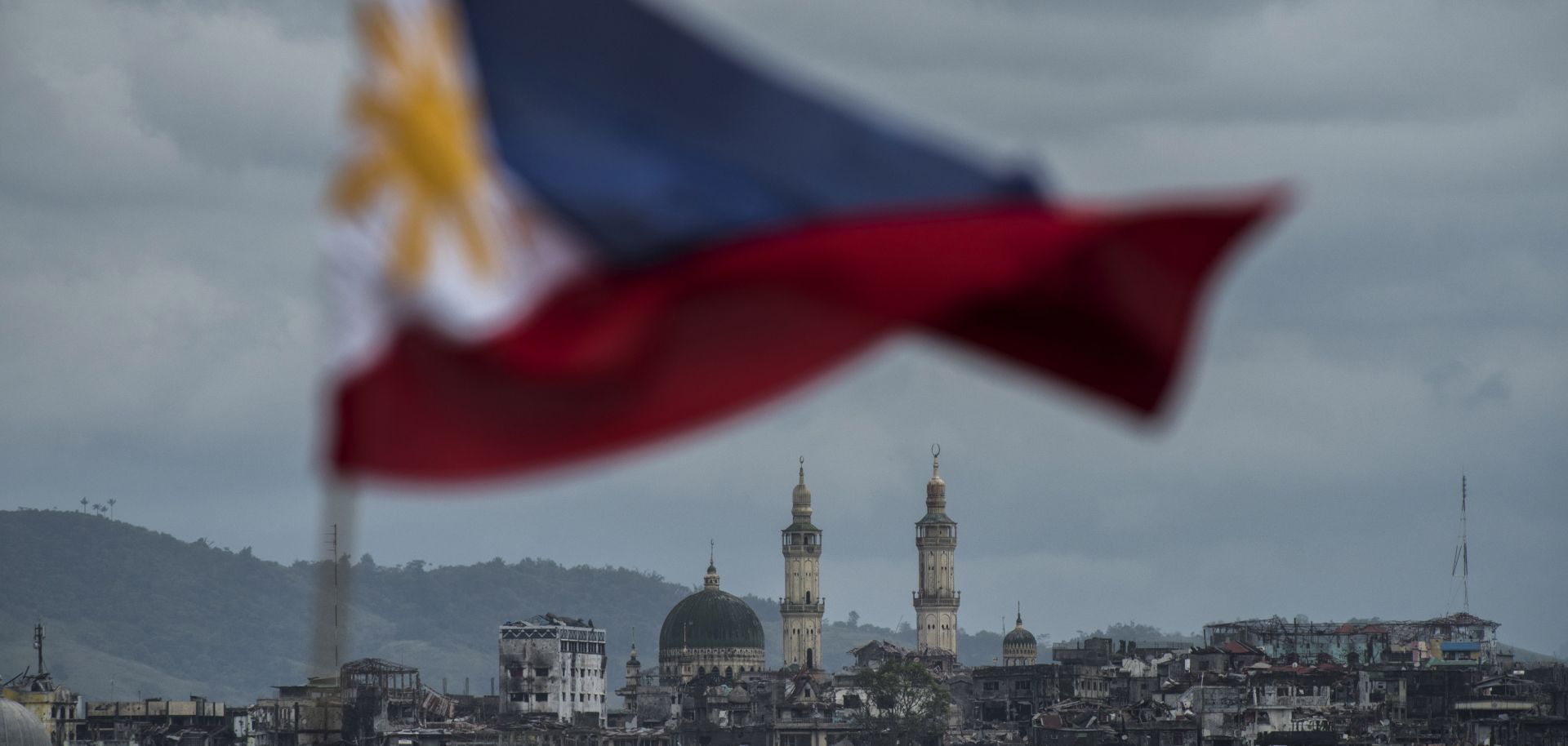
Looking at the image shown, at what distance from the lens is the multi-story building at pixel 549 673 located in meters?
139

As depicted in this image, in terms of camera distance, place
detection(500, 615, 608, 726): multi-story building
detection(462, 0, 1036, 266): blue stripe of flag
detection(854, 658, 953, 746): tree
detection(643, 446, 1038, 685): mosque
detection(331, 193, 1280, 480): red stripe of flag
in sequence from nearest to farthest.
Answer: detection(331, 193, 1280, 480): red stripe of flag
detection(462, 0, 1036, 266): blue stripe of flag
detection(500, 615, 608, 726): multi-story building
detection(854, 658, 953, 746): tree
detection(643, 446, 1038, 685): mosque

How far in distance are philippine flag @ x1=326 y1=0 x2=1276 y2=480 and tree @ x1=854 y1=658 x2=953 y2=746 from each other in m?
138

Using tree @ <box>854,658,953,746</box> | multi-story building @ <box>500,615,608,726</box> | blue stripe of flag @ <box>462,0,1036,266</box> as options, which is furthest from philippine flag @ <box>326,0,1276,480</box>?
tree @ <box>854,658,953,746</box>

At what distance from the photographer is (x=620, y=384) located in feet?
31.1

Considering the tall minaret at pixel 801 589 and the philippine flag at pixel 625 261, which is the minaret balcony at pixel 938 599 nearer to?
the tall minaret at pixel 801 589

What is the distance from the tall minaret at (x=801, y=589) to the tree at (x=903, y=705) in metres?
35.5

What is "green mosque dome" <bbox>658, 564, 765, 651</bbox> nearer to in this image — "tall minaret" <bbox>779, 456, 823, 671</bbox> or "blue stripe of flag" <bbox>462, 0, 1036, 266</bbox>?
"tall minaret" <bbox>779, 456, 823, 671</bbox>

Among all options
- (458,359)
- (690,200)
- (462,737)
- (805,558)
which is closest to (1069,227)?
(690,200)

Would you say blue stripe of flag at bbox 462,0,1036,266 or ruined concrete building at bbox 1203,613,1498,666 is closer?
blue stripe of flag at bbox 462,0,1036,266

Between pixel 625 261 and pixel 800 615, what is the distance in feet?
601

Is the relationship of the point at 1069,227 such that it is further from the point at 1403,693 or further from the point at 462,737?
the point at 1403,693

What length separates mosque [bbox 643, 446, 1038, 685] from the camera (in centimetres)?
18000

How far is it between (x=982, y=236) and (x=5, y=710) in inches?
3779

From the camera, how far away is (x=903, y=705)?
→ 497 ft
